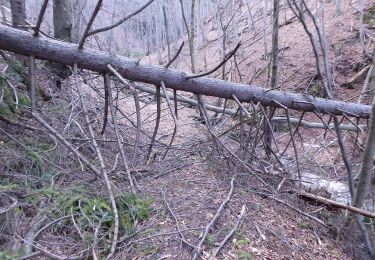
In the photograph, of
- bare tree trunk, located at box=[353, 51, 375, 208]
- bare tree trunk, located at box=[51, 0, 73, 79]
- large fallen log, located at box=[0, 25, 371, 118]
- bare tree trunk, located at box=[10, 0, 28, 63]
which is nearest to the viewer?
large fallen log, located at box=[0, 25, 371, 118]

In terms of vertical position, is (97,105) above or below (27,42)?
below

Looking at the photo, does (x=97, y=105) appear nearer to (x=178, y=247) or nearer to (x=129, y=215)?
(x=129, y=215)

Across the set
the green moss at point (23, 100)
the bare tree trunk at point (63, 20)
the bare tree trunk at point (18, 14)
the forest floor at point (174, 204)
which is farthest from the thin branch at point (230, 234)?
the bare tree trunk at point (63, 20)

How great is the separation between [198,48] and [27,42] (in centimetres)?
1787

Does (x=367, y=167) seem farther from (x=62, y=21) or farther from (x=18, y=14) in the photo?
(x=62, y=21)

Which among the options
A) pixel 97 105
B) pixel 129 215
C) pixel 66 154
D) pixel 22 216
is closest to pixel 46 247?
pixel 22 216

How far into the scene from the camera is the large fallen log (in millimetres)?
3145

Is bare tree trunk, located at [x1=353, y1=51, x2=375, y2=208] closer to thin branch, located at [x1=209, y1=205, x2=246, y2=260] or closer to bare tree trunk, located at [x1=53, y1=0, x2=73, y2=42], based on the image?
thin branch, located at [x1=209, y1=205, x2=246, y2=260]

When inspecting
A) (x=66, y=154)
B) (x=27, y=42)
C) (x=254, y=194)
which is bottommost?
(x=254, y=194)

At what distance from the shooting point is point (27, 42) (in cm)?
314

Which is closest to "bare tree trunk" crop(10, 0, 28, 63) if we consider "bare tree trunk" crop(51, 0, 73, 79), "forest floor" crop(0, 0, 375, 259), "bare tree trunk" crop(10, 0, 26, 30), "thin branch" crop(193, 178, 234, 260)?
"bare tree trunk" crop(10, 0, 26, 30)

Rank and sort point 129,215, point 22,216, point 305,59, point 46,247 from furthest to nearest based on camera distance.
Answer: point 305,59 < point 129,215 < point 22,216 < point 46,247

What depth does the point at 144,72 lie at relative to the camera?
345 centimetres

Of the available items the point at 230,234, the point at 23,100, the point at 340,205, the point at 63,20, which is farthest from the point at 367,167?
the point at 63,20
